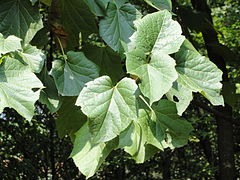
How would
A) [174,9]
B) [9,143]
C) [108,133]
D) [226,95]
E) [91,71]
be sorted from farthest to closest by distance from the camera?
[9,143] < [174,9] < [226,95] < [91,71] < [108,133]

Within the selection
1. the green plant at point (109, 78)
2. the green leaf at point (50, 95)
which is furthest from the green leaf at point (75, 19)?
the green leaf at point (50, 95)

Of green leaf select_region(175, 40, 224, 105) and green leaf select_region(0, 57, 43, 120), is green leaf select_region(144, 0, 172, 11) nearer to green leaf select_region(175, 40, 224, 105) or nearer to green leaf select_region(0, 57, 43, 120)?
green leaf select_region(175, 40, 224, 105)

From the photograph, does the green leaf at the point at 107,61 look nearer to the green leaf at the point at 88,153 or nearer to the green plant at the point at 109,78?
the green plant at the point at 109,78

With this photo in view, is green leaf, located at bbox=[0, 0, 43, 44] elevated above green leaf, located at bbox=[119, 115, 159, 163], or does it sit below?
above

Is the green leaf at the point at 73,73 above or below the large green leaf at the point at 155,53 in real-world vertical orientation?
below

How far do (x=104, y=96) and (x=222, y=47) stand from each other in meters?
0.77

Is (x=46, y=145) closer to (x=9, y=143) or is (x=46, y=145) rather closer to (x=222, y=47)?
(x=9, y=143)

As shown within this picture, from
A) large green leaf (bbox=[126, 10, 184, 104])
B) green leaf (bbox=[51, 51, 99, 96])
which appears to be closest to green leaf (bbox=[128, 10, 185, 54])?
large green leaf (bbox=[126, 10, 184, 104])

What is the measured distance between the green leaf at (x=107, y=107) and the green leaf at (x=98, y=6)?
15cm

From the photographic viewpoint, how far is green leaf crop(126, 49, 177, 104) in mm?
525

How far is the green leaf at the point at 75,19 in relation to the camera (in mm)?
725

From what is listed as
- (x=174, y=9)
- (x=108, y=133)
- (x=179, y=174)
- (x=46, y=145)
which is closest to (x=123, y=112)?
(x=108, y=133)

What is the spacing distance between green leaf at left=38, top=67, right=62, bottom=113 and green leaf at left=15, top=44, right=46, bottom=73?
1.5 inches

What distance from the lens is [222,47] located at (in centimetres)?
123
